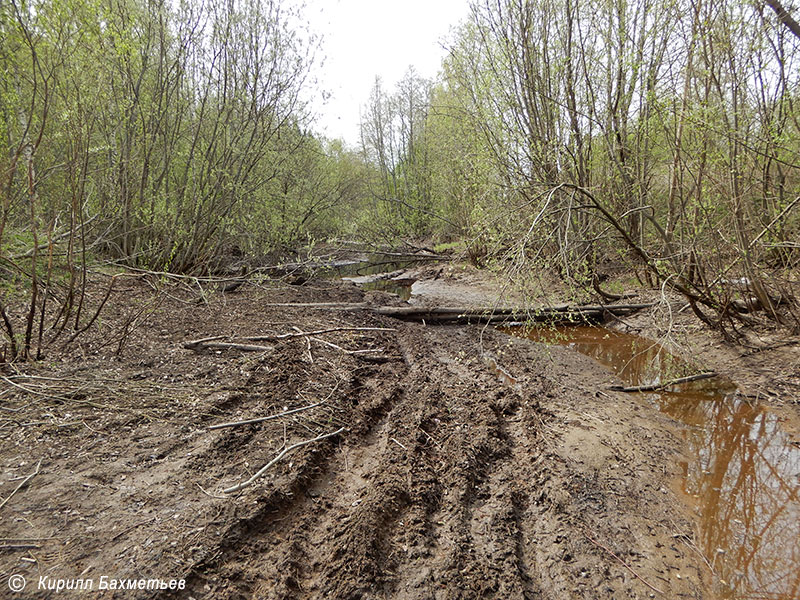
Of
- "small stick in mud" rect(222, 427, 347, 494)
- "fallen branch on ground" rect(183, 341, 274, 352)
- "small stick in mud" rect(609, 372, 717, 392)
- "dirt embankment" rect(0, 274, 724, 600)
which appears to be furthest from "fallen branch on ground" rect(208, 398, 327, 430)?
"small stick in mud" rect(609, 372, 717, 392)

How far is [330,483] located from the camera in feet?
10.1

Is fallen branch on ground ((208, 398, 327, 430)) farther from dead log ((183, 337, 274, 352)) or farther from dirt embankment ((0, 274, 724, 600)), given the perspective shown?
dead log ((183, 337, 274, 352))

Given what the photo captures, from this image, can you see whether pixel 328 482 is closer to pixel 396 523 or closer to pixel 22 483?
pixel 396 523

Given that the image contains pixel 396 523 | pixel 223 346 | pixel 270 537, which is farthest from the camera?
pixel 223 346

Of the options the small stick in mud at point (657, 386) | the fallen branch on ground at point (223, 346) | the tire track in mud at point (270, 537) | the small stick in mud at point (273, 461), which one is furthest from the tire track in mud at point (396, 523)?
the fallen branch on ground at point (223, 346)

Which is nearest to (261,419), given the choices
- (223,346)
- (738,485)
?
(223,346)

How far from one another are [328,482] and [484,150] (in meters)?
7.27

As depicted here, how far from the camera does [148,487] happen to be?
267 cm

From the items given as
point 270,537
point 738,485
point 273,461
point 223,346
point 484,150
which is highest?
point 484,150

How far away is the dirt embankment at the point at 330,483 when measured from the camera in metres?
2.21

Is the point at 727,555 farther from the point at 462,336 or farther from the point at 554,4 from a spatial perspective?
the point at 554,4

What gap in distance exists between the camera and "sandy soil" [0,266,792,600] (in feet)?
7.25

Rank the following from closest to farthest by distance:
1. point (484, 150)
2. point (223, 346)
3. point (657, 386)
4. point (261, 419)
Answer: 1. point (261, 419)
2. point (657, 386)
3. point (223, 346)
4. point (484, 150)

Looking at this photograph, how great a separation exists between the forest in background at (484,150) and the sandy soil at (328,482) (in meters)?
1.37
